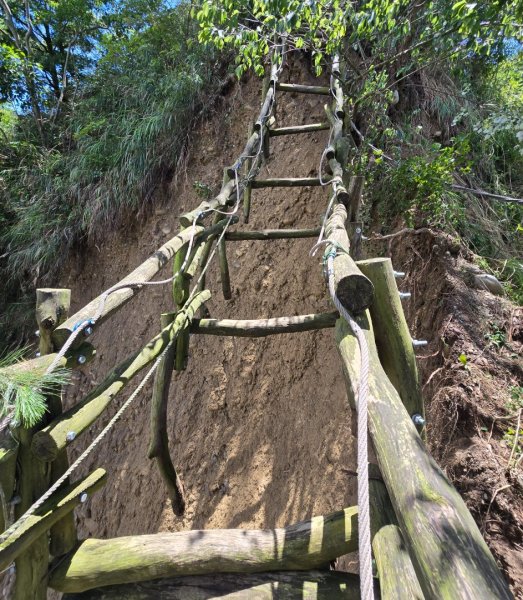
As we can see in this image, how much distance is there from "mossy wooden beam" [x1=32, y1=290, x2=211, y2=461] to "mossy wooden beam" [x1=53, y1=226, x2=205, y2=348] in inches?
9.1

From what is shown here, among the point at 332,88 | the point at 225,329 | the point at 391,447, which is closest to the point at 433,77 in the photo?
the point at 332,88

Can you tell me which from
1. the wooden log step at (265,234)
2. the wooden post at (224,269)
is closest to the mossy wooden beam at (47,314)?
the wooden log step at (265,234)

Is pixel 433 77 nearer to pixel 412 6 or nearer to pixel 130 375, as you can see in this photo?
pixel 412 6

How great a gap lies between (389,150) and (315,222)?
3.38 feet

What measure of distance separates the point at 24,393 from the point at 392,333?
1223 mm

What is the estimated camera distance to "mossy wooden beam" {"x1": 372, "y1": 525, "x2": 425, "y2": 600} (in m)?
1.09

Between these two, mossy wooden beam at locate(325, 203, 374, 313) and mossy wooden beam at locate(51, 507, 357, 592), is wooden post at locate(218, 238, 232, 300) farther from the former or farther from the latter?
mossy wooden beam at locate(51, 507, 357, 592)

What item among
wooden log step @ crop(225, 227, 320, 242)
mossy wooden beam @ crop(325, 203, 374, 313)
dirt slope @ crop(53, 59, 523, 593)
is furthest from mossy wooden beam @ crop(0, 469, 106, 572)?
wooden log step @ crop(225, 227, 320, 242)

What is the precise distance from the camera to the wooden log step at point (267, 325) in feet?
6.79

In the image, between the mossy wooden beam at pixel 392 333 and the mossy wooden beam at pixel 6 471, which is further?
the mossy wooden beam at pixel 392 333

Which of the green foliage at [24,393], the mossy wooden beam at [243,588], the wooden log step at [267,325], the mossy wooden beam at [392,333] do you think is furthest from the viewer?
the wooden log step at [267,325]

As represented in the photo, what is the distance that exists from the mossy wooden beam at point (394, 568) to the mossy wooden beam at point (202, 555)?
244mm

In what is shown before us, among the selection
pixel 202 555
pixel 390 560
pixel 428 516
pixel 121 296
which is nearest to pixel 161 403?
pixel 121 296

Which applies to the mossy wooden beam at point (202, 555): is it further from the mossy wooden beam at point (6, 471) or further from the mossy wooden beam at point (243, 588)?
the mossy wooden beam at point (6, 471)
